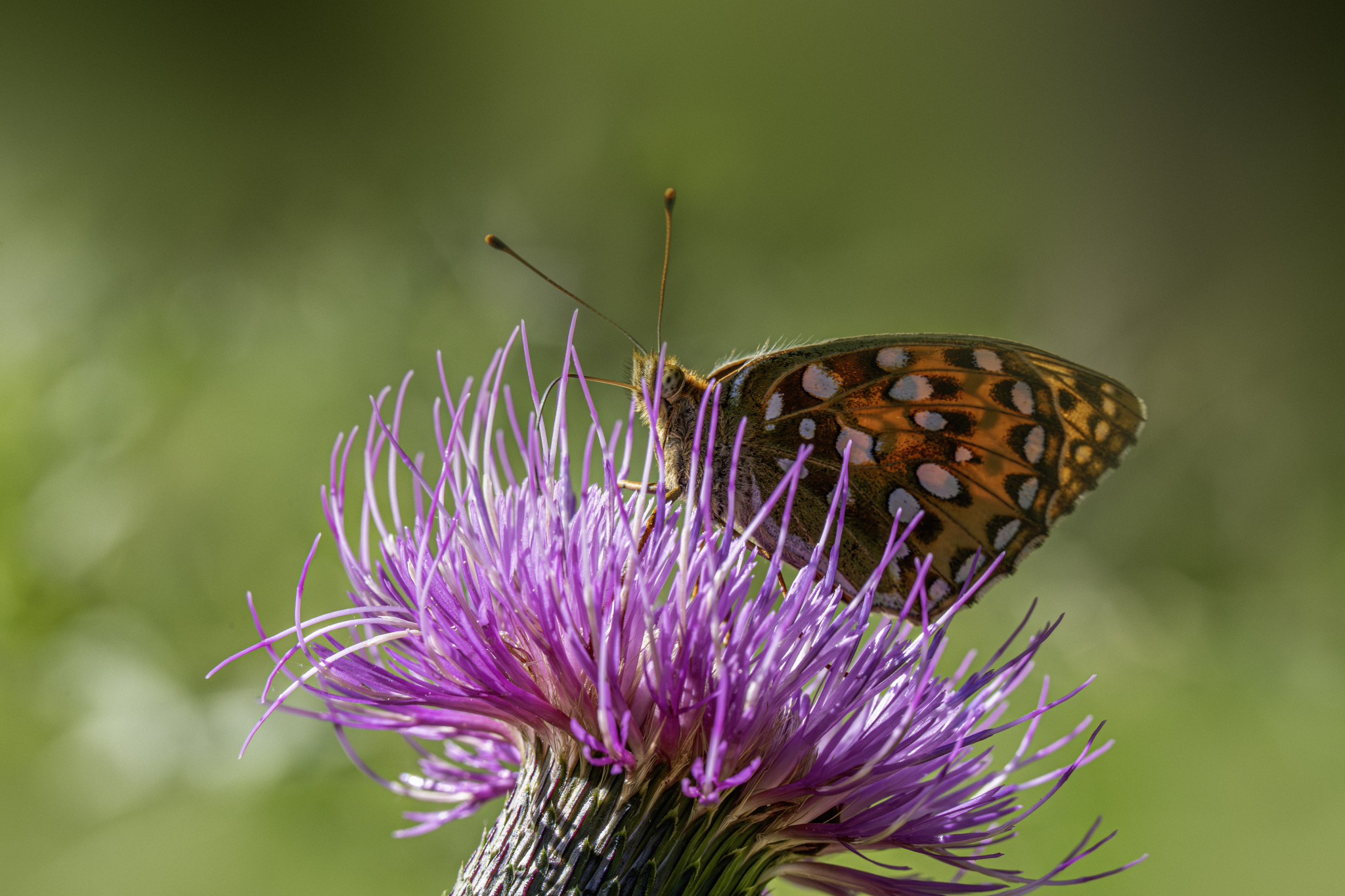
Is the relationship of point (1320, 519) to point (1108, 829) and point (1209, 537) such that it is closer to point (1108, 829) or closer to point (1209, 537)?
point (1209, 537)

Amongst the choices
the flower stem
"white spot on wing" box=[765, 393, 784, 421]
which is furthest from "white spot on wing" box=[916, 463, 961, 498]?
the flower stem

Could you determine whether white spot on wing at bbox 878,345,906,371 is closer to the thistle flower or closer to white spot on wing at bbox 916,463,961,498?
white spot on wing at bbox 916,463,961,498

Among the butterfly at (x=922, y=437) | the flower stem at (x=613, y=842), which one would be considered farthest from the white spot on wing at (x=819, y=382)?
the flower stem at (x=613, y=842)

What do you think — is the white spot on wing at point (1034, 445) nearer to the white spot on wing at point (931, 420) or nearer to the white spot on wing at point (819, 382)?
the white spot on wing at point (931, 420)

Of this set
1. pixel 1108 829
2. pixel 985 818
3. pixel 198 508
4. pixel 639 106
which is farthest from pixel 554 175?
pixel 985 818

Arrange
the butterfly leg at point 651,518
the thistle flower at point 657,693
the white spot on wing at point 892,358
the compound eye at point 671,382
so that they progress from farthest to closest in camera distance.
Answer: the white spot on wing at point 892,358
the compound eye at point 671,382
the butterfly leg at point 651,518
the thistle flower at point 657,693
